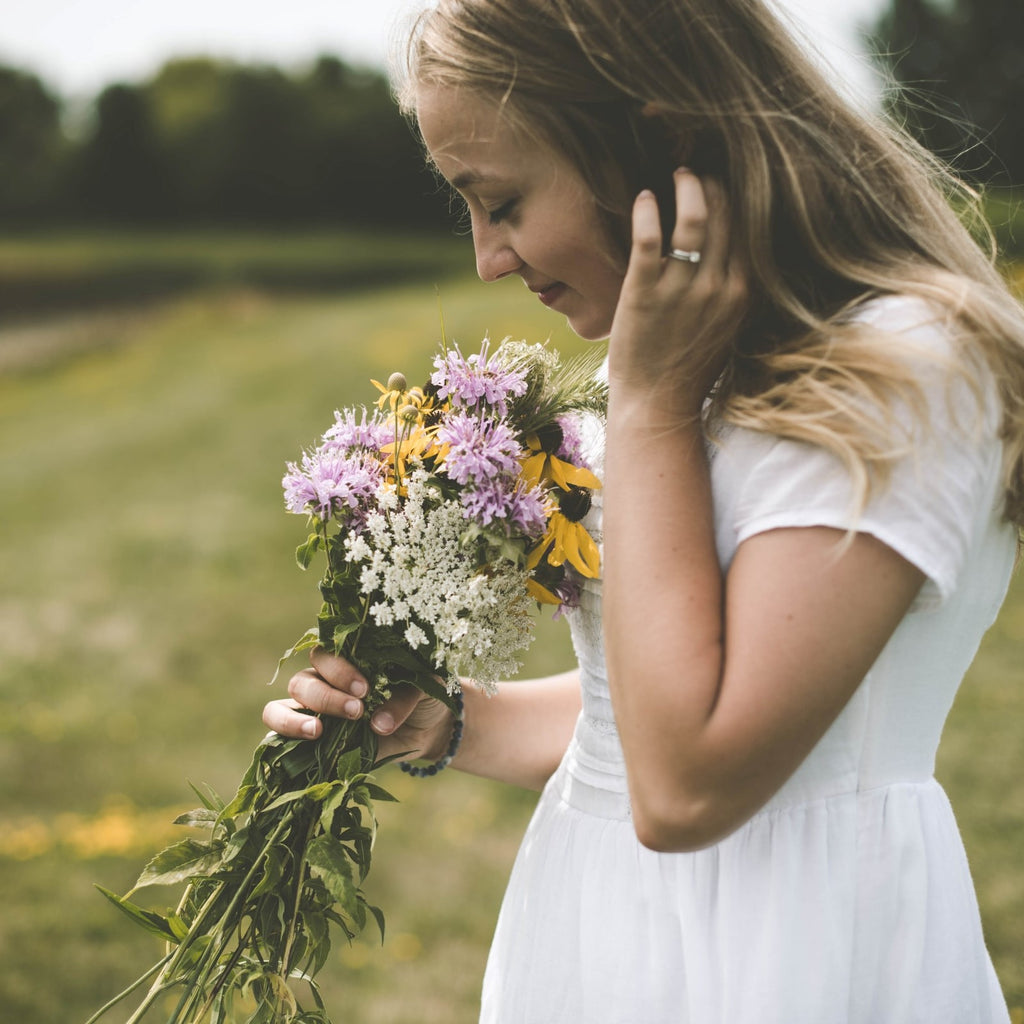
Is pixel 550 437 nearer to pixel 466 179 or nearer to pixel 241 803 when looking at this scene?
pixel 466 179

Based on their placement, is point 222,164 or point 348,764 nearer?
point 348,764

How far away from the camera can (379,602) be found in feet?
5.02

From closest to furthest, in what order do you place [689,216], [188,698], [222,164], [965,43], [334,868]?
[689,216] → [334,868] → [188,698] → [965,43] → [222,164]

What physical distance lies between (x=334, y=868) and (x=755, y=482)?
0.78 m

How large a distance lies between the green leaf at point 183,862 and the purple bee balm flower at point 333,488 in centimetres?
53

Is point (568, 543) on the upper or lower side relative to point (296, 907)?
upper

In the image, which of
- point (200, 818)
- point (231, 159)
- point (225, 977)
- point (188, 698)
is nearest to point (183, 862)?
point (200, 818)

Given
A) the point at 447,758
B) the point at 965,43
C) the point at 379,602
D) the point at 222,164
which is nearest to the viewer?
the point at 379,602

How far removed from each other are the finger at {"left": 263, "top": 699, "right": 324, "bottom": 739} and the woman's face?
2.39 ft

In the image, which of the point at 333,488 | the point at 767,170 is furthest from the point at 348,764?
the point at 767,170

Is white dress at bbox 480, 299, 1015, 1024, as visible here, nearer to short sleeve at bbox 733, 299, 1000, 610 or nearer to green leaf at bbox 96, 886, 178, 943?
short sleeve at bbox 733, 299, 1000, 610

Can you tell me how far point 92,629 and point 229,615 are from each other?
1.06m

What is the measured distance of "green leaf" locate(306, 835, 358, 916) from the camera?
1.39m

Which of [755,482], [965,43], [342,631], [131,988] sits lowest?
[131,988]
